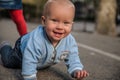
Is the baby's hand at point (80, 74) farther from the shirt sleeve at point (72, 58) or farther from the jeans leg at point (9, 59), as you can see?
the jeans leg at point (9, 59)

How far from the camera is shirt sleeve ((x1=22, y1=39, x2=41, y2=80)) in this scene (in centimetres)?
299

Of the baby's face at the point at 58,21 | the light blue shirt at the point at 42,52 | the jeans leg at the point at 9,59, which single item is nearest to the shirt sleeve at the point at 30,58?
the light blue shirt at the point at 42,52

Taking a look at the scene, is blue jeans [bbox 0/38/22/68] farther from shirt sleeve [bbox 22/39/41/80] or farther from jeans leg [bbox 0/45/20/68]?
shirt sleeve [bbox 22/39/41/80]

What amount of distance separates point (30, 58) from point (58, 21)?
41 cm

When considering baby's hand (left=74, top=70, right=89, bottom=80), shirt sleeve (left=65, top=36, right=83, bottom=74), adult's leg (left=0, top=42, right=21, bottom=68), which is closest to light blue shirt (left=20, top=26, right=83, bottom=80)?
shirt sleeve (left=65, top=36, right=83, bottom=74)

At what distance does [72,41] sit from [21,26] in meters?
1.78

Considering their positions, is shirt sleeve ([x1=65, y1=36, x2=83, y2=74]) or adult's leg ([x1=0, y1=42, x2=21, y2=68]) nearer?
shirt sleeve ([x1=65, y1=36, x2=83, y2=74])

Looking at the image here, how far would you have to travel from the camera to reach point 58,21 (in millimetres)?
2979

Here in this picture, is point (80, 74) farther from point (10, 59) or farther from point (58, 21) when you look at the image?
point (10, 59)

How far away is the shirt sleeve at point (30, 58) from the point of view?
2.99 meters

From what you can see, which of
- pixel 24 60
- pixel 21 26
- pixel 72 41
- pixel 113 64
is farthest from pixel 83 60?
pixel 24 60

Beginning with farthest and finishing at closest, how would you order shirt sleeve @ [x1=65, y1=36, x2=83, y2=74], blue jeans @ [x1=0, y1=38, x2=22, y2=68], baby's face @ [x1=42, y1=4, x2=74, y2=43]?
blue jeans @ [x1=0, y1=38, x2=22, y2=68] → shirt sleeve @ [x1=65, y1=36, x2=83, y2=74] → baby's face @ [x1=42, y1=4, x2=74, y2=43]

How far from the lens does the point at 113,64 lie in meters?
4.55

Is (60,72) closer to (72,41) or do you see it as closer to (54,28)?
(72,41)
